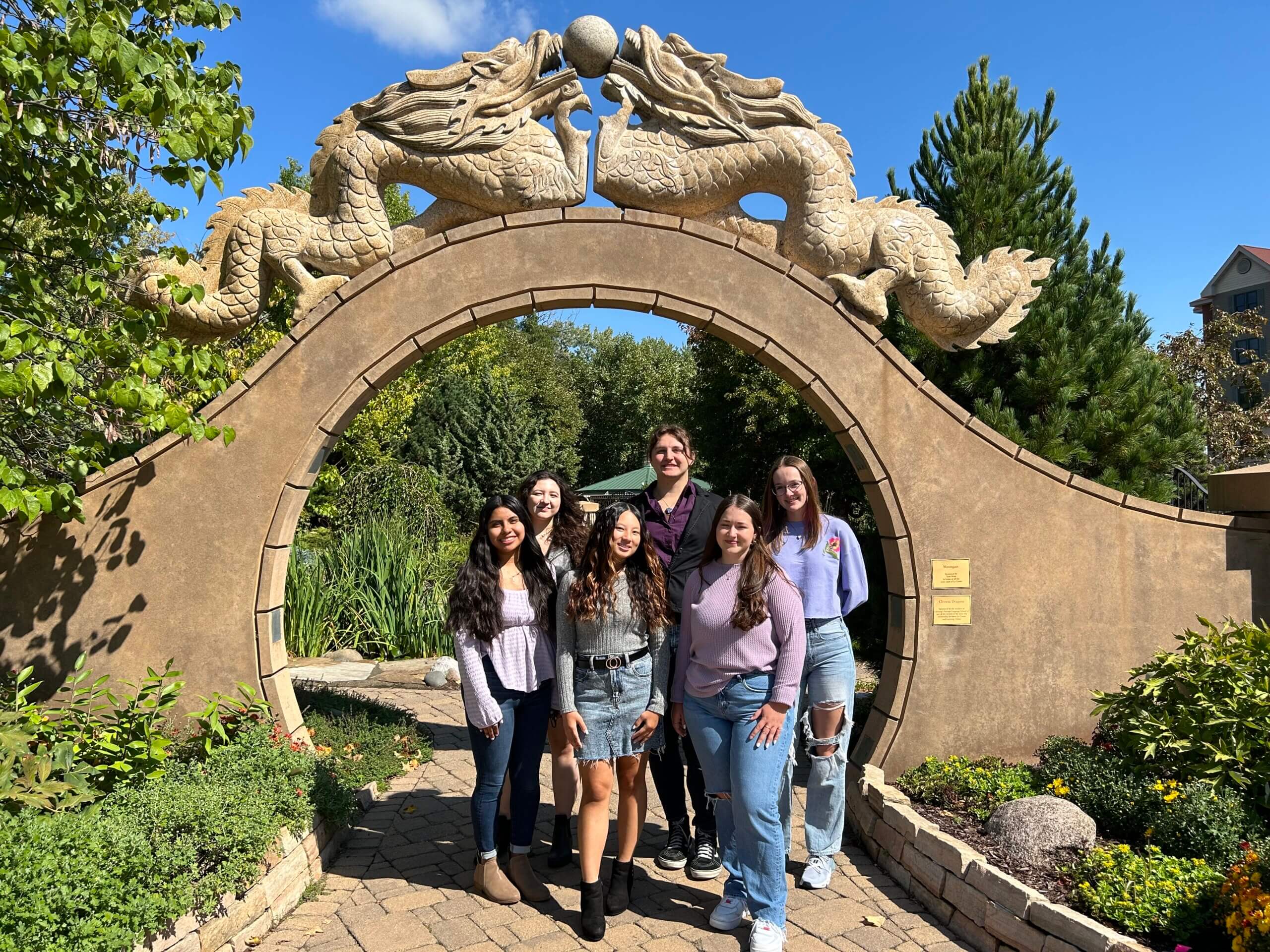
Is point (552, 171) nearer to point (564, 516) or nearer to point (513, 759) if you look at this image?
point (564, 516)

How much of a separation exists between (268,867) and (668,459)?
2491 mm

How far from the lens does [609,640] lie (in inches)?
138

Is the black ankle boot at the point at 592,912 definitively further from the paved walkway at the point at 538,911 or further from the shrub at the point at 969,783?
the shrub at the point at 969,783

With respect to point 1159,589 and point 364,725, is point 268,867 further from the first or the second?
point 1159,589

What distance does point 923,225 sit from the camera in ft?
15.9

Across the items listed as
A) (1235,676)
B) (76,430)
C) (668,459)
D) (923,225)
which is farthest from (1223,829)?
(76,430)

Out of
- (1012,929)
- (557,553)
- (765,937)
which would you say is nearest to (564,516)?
(557,553)

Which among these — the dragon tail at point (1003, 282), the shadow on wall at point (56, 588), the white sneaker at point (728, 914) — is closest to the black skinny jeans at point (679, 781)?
the white sneaker at point (728, 914)

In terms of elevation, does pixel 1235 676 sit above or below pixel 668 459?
below

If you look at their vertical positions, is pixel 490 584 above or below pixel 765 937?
above

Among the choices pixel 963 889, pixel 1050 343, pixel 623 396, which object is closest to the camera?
pixel 963 889

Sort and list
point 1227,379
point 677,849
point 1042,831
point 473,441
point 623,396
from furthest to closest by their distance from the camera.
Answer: point 623,396 → point 473,441 → point 1227,379 → point 677,849 → point 1042,831

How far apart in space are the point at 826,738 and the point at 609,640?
1242 mm

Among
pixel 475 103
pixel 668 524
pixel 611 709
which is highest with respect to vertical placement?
pixel 475 103
